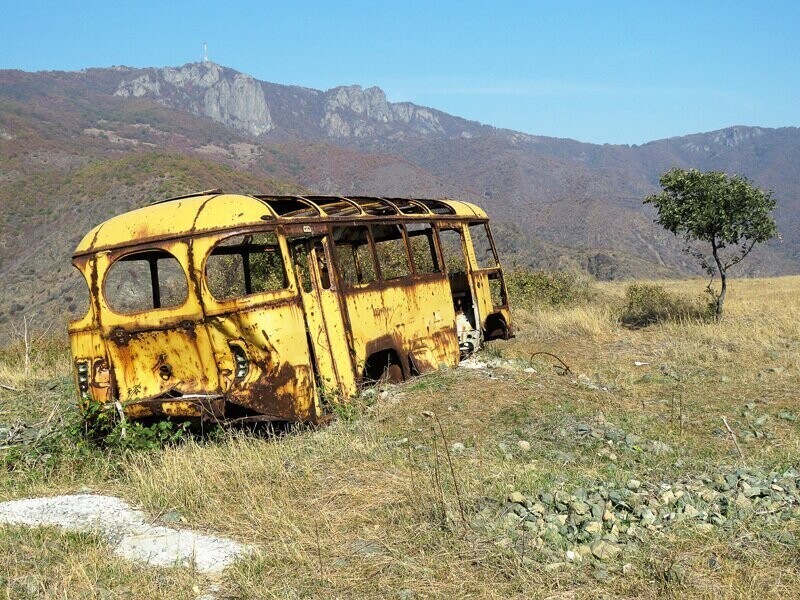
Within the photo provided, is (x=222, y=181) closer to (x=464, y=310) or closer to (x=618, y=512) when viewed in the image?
(x=464, y=310)

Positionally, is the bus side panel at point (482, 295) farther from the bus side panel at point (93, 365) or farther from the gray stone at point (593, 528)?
the gray stone at point (593, 528)

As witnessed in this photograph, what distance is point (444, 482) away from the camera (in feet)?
19.0

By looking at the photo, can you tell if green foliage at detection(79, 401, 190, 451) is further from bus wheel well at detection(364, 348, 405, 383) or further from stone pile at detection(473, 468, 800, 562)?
stone pile at detection(473, 468, 800, 562)

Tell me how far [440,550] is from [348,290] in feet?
Result: 13.7

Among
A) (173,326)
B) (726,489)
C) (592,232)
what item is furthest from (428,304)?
(592,232)

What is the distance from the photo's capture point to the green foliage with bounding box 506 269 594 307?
62.6 feet

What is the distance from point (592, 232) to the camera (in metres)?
103

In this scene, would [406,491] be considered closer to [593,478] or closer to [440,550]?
[440,550]

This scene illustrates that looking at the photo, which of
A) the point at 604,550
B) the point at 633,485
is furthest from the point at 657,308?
the point at 604,550

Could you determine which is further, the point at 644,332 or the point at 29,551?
the point at 644,332

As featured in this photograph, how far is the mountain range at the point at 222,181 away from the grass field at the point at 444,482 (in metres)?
26.7

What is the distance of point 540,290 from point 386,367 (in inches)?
463

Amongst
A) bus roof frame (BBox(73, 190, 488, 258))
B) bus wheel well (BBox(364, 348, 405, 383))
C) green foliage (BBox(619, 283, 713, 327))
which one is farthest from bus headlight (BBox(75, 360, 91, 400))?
green foliage (BBox(619, 283, 713, 327))

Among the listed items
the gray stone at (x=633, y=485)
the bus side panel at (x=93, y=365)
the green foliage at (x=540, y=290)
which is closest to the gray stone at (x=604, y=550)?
the gray stone at (x=633, y=485)
